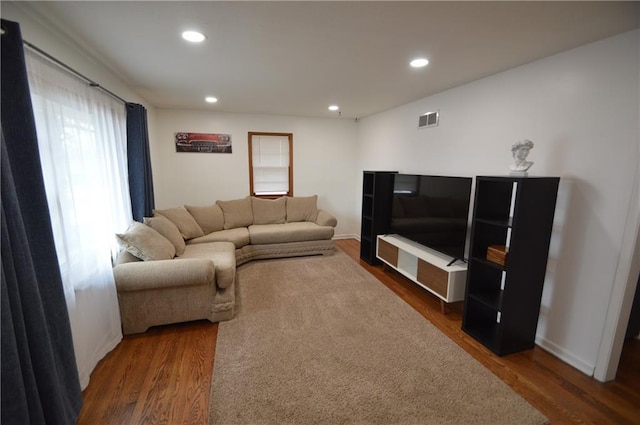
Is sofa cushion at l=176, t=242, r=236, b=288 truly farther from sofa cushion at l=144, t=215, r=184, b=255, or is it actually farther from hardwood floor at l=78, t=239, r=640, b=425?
hardwood floor at l=78, t=239, r=640, b=425

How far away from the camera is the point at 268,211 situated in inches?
188

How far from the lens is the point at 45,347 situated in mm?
1333

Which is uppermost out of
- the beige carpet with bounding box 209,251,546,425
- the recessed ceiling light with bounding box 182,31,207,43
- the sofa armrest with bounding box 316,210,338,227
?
the recessed ceiling light with bounding box 182,31,207,43

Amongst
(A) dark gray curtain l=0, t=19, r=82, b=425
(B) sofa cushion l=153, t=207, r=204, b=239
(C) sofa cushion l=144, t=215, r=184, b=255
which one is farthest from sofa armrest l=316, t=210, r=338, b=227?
(A) dark gray curtain l=0, t=19, r=82, b=425

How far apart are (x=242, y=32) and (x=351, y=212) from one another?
424 cm

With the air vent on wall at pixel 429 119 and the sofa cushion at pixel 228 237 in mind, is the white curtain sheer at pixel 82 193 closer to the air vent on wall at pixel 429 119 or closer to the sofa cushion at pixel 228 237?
the sofa cushion at pixel 228 237

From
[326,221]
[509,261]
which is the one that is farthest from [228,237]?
[509,261]

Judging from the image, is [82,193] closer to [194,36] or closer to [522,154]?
[194,36]

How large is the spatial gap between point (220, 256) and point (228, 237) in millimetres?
921

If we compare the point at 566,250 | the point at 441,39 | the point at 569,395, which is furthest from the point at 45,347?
the point at 566,250

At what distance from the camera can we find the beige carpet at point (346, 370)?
166 cm

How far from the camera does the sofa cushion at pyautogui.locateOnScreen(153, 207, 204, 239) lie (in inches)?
145

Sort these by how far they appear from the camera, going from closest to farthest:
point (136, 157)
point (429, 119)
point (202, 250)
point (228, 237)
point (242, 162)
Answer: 1. point (136, 157)
2. point (202, 250)
3. point (429, 119)
4. point (228, 237)
5. point (242, 162)

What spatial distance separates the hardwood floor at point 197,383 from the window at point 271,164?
3.13 m
